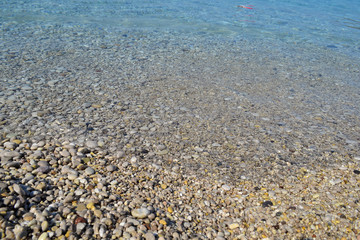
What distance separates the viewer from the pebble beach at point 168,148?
8.64 ft

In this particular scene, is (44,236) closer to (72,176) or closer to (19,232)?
(19,232)

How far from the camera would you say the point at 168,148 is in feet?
12.3

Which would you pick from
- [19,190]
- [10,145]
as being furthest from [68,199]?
[10,145]

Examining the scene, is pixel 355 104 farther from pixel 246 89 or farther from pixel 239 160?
pixel 239 160

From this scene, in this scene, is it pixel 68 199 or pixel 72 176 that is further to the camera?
pixel 72 176

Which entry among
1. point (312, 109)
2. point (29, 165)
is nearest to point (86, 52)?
point (29, 165)

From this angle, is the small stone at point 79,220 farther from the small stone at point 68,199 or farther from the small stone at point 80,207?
the small stone at point 68,199

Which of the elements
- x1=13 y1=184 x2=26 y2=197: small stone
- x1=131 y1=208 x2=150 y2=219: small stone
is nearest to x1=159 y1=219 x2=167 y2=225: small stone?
x1=131 y1=208 x2=150 y2=219: small stone

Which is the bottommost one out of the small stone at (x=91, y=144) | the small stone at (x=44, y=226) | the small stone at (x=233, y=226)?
the small stone at (x=91, y=144)

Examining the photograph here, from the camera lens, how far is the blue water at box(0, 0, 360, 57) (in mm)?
9797

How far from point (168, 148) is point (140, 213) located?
4.00ft

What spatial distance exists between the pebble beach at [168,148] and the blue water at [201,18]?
3076mm

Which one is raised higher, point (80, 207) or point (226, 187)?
point (80, 207)

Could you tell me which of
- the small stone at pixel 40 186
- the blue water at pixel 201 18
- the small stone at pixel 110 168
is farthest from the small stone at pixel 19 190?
the blue water at pixel 201 18
